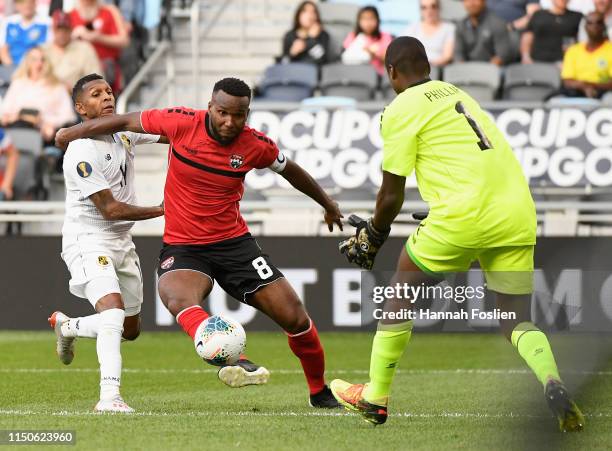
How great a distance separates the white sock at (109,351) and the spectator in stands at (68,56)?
28.7 feet

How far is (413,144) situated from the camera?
692 centimetres

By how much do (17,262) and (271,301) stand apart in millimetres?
6737

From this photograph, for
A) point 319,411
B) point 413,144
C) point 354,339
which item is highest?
point 413,144

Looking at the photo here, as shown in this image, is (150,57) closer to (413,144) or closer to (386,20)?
(386,20)

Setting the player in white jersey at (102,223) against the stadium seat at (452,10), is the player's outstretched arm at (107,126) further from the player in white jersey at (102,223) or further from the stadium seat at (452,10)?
the stadium seat at (452,10)

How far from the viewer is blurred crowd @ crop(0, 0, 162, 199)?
15.9 metres

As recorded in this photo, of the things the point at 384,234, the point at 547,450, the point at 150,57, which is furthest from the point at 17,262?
the point at 547,450

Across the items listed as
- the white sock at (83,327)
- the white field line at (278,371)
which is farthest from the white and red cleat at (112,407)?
the white field line at (278,371)

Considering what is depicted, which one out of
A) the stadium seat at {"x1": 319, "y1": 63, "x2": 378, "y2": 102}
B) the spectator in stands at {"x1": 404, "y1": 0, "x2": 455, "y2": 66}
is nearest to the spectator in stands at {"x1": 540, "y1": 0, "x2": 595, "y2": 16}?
the spectator in stands at {"x1": 404, "y1": 0, "x2": 455, "y2": 66}

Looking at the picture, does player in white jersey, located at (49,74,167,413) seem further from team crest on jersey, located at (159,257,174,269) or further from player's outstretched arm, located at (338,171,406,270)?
player's outstretched arm, located at (338,171,406,270)

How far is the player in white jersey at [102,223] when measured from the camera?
324 inches

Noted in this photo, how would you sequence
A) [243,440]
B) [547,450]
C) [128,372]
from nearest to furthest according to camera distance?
[547,450]
[243,440]
[128,372]

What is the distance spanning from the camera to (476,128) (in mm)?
7016

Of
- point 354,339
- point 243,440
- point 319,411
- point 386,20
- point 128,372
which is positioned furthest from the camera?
point 386,20
